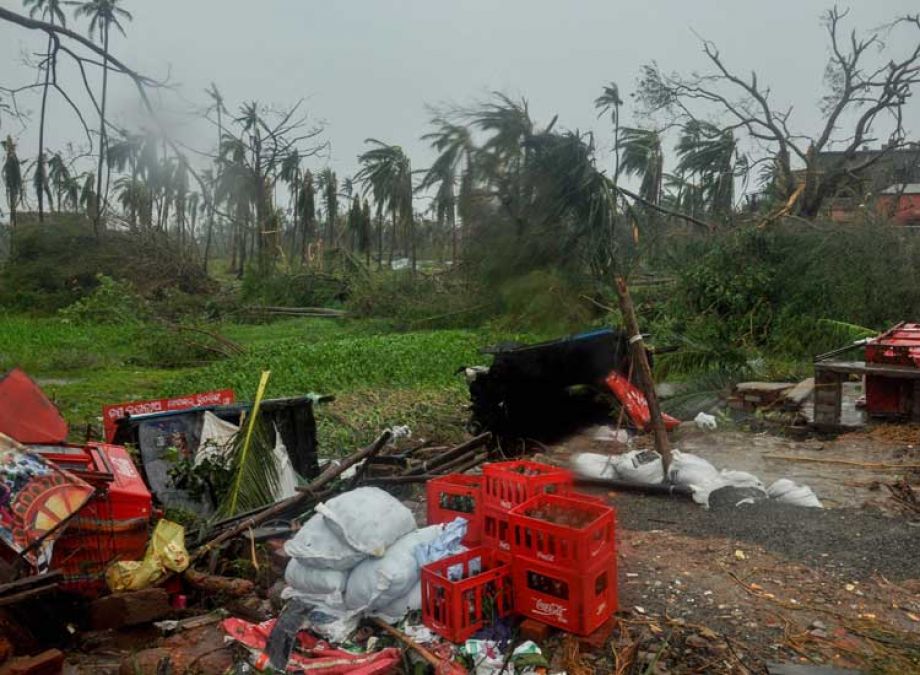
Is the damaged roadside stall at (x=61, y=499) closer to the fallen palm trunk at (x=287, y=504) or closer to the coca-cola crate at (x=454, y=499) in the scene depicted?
the fallen palm trunk at (x=287, y=504)

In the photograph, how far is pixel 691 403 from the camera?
964 centimetres

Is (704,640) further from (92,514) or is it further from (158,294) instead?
(158,294)

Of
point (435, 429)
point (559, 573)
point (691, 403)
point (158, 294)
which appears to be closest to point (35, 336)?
point (158, 294)

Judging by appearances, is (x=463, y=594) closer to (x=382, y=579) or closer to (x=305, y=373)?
(x=382, y=579)

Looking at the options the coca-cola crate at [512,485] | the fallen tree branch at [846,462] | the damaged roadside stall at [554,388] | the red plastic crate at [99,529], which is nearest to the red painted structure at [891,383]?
the fallen tree branch at [846,462]

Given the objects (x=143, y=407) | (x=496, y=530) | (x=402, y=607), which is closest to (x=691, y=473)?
(x=496, y=530)

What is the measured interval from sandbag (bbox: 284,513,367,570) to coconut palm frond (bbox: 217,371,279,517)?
1.40m

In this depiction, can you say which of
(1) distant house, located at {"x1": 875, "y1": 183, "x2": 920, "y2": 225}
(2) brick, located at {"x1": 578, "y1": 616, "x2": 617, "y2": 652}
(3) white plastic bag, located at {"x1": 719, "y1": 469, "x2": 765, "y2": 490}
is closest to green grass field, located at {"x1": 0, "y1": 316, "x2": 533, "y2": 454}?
(3) white plastic bag, located at {"x1": 719, "y1": 469, "x2": 765, "y2": 490}

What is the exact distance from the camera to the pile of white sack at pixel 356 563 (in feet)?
12.0

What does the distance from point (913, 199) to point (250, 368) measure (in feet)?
92.7

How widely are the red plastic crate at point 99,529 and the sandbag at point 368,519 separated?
1120 mm

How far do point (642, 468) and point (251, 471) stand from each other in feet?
10.1

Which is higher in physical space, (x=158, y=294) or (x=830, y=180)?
(x=830, y=180)

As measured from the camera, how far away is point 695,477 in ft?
19.4
